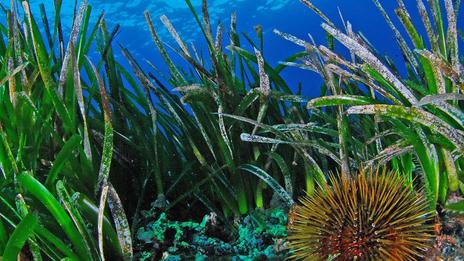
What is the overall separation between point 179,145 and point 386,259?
150 cm

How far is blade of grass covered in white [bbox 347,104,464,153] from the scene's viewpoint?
1.35 metres

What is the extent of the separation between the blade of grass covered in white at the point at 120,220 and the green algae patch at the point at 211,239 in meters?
0.17

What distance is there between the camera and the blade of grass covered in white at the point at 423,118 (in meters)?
1.35

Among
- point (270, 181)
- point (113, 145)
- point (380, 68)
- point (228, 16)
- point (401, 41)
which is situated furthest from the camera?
point (228, 16)

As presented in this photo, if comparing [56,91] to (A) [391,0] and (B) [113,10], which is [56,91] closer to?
(B) [113,10]

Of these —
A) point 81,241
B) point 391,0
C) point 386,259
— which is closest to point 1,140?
point 81,241

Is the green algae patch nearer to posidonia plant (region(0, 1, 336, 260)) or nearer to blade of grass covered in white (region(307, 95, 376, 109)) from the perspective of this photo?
posidonia plant (region(0, 1, 336, 260))

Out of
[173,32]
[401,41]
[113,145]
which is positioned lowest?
[113,145]

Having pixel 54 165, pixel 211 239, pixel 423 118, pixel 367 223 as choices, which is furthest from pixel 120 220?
pixel 423 118

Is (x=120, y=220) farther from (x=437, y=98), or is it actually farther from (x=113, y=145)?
(x=437, y=98)

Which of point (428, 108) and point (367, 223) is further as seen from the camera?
point (428, 108)

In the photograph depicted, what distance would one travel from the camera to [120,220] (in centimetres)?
168

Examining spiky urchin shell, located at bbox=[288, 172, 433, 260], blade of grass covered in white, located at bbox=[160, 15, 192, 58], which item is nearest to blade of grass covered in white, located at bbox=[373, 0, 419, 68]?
spiky urchin shell, located at bbox=[288, 172, 433, 260]

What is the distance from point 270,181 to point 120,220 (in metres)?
0.69
